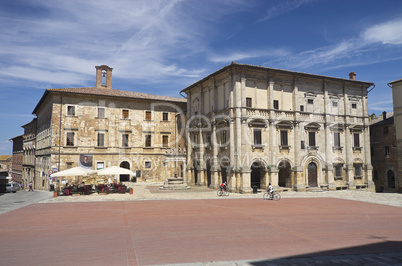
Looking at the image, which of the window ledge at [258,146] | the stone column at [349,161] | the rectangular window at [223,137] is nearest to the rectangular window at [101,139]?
the rectangular window at [223,137]

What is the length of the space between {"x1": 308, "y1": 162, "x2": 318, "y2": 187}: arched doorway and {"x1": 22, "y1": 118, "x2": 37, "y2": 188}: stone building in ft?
142

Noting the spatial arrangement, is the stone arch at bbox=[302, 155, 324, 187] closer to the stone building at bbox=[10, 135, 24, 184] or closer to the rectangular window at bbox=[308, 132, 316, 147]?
the rectangular window at bbox=[308, 132, 316, 147]

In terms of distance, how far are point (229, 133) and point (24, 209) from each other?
18.8 m

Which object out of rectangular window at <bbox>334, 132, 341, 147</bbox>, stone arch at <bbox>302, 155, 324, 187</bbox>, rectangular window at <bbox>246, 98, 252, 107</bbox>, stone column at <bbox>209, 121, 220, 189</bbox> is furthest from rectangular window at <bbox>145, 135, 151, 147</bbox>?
rectangular window at <bbox>334, 132, 341, 147</bbox>

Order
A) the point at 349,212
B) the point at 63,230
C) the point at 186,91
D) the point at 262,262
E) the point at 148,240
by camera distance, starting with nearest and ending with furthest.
Result: the point at 262,262 → the point at 148,240 → the point at 63,230 → the point at 349,212 → the point at 186,91

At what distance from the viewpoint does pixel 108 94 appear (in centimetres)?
3716

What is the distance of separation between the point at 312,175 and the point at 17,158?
214 ft

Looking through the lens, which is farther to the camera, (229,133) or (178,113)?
(178,113)

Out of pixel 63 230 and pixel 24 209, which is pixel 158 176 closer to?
pixel 24 209

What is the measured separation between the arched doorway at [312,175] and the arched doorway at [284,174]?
2559 mm

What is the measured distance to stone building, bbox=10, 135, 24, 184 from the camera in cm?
6252

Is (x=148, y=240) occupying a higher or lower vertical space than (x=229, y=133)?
lower

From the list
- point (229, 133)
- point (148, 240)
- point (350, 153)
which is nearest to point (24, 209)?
point (148, 240)

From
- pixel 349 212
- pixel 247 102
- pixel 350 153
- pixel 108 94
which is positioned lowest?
pixel 349 212
